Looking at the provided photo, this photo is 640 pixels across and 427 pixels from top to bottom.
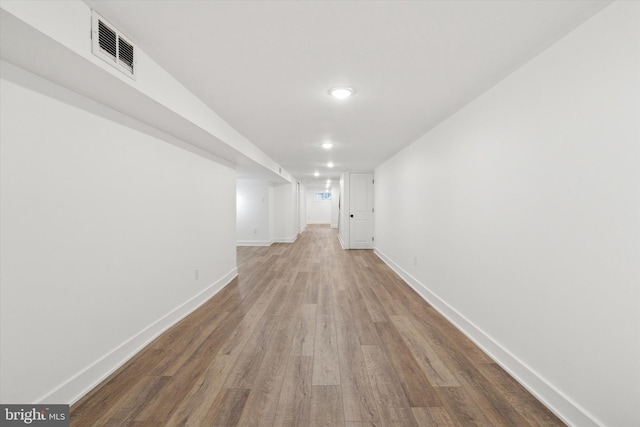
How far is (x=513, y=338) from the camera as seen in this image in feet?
7.14

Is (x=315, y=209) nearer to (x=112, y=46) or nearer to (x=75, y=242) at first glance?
(x=75, y=242)

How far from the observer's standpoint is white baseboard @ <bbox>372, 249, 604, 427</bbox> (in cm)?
163

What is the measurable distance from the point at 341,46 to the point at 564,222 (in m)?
1.72

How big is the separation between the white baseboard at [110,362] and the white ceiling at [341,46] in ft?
7.16

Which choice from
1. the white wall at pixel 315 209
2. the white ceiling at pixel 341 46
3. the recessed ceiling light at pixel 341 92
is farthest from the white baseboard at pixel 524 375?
the white wall at pixel 315 209

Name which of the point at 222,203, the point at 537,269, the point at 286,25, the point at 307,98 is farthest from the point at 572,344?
the point at 222,203

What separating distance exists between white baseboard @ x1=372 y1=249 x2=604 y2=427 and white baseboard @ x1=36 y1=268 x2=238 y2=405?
3.01m

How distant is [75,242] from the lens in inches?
75.2

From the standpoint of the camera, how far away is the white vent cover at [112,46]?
4.88 feet

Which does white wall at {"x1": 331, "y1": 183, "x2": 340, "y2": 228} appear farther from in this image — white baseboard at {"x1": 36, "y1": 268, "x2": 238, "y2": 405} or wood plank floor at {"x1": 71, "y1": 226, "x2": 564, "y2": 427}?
white baseboard at {"x1": 36, "y1": 268, "x2": 238, "y2": 405}

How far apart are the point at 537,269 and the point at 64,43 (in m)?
2.92

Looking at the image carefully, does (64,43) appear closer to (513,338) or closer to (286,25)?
(286,25)

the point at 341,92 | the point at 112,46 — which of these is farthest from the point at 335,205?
the point at 112,46
